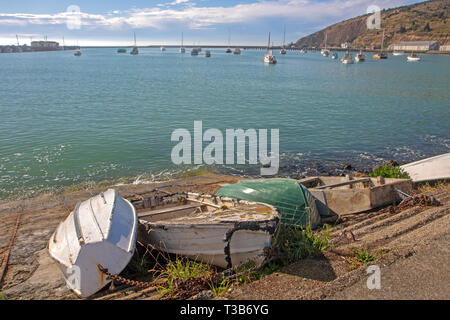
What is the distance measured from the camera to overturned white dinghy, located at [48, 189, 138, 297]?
5867mm

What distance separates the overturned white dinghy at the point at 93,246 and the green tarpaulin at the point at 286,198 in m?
2.97

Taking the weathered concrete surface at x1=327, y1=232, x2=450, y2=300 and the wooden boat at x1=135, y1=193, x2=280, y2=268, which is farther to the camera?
the wooden boat at x1=135, y1=193, x2=280, y2=268

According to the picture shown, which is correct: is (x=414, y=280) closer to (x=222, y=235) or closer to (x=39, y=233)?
(x=222, y=235)

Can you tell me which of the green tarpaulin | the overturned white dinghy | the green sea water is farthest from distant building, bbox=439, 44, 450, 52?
the overturned white dinghy

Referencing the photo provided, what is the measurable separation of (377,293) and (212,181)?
10.6 metres

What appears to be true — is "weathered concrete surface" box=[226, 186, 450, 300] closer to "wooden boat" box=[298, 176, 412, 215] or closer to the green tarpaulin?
the green tarpaulin

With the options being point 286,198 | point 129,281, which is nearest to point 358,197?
point 286,198

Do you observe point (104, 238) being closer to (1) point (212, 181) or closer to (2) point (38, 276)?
(2) point (38, 276)

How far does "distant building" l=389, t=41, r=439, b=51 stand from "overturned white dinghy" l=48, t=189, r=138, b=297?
178 metres

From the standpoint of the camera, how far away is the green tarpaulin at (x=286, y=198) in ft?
27.6

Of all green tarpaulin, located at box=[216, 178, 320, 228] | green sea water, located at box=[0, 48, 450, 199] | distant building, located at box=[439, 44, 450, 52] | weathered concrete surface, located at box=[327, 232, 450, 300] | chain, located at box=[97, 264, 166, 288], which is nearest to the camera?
weathered concrete surface, located at box=[327, 232, 450, 300]

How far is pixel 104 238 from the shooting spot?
6.11m

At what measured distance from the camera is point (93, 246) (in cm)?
601
